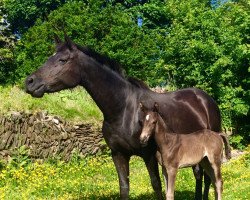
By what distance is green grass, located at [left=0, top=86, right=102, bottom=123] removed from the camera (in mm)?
15505

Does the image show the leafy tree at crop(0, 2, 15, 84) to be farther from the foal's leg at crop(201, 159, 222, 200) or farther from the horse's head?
the foal's leg at crop(201, 159, 222, 200)

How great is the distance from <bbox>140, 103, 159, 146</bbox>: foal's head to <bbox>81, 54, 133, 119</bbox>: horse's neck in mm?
482

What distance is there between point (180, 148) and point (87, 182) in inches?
256

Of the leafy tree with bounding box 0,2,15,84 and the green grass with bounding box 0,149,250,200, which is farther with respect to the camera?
the leafy tree with bounding box 0,2,15,84

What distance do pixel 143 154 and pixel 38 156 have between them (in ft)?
28.1

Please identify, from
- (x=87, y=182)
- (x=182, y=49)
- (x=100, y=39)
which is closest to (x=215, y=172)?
(x=87, y=182)

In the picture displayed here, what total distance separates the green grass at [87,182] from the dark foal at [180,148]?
210cm

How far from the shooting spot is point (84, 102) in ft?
60.6

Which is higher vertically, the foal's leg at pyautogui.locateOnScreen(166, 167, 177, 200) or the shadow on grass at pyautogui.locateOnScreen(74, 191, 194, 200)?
the foal's leg at pyautogui.locateOnScreen(166, 167, 177, 200)

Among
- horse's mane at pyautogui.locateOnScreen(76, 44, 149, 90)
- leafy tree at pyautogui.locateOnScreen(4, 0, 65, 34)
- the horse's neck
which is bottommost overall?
the horse's neck

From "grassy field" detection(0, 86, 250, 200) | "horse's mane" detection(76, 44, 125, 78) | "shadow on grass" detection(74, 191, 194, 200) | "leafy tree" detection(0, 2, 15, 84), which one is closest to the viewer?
"horse's mane" detection(76, 44, 125, 78)

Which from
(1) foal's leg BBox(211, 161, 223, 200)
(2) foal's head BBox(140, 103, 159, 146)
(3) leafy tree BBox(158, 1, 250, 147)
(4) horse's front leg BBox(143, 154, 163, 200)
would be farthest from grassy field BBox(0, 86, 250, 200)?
(3) leafy tree BBox(158, 1, 250, 147)

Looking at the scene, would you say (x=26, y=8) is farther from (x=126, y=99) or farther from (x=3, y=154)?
(x=126, y=99)

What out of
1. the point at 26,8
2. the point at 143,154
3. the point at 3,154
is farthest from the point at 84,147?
the point at 26,8
